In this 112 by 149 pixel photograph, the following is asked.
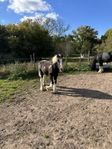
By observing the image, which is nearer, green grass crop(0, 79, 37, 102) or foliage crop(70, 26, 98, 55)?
green grass crop(0, 79, 37, 102)

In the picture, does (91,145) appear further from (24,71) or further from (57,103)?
(24,71)

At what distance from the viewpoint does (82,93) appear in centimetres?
996

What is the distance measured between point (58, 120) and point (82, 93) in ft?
10.8

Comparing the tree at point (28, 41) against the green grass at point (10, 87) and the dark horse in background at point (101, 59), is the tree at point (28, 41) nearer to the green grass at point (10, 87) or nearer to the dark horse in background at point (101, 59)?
the dark horse in background at point (101, 59)

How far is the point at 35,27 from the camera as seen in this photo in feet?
96.1

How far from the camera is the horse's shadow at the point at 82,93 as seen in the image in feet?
31.2

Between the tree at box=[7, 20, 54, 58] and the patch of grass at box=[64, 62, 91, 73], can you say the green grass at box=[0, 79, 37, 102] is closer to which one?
the patch of grass at box=[64, 62, 91, 73]

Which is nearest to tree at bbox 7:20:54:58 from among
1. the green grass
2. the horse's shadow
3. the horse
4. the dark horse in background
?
the dark horse in background

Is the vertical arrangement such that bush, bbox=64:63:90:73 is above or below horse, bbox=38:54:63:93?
below

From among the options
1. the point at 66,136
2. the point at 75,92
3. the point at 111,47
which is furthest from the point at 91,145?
the point at 111,47

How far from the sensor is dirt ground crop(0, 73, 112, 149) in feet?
18.0

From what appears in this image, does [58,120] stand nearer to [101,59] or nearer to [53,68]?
[53,68]

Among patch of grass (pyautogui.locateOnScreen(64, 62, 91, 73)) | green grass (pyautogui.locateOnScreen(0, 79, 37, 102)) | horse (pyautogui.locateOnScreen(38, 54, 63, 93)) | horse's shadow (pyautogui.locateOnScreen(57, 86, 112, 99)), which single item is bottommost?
horse's shadow (pyautogui.locateOnScreen(57, 86, 112, 99))

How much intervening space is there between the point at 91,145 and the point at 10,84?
281 inches
